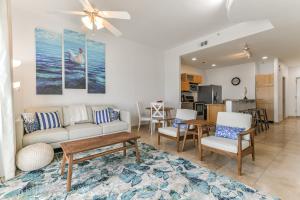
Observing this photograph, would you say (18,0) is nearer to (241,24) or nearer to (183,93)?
(241,24)

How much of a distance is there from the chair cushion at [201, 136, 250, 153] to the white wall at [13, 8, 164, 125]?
3.04 metres

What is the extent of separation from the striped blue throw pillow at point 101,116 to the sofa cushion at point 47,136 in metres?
0.83

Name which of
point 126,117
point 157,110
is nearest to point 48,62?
point 126,117

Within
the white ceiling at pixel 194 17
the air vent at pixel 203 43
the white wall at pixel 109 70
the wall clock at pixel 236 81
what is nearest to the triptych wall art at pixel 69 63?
the white wall at pixel 109 70

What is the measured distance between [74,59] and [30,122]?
1859mm

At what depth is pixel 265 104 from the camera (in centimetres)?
632

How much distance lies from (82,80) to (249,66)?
271 inches

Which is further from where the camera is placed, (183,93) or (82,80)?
(183,93)

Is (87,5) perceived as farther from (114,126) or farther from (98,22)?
(114,126)

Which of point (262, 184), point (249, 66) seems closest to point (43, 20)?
point (262, 184)

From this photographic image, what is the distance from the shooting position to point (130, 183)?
1.94 meters

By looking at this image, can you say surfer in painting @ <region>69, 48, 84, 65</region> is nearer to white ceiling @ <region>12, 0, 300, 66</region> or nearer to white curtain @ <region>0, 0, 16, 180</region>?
white ceiling @ <region>12, 0, 300, 66</region>

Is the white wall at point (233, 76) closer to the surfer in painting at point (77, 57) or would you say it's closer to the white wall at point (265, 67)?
the white wall at point (265, 67)

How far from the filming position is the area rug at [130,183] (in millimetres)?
1705
